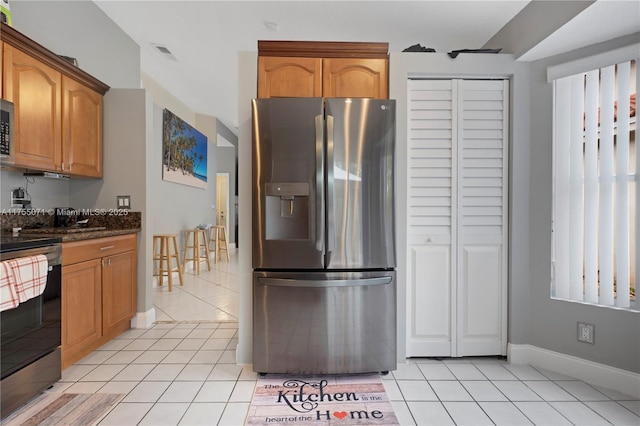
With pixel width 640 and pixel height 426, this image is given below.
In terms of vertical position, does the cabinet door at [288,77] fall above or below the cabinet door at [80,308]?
above

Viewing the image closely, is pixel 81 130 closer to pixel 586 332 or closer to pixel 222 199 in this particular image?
pixel 586 332

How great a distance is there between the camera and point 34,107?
2189 millimetres

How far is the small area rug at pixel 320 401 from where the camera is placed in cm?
167

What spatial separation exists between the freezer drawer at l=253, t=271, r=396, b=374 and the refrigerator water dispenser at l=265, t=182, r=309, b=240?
Answer: 0.26 metres

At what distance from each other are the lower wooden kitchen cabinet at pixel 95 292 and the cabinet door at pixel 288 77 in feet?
5.64

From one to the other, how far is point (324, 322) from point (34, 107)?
2512 mm

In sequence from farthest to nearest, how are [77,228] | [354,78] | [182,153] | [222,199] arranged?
[222,199] → [182,153] → [77,228] → [354,78]

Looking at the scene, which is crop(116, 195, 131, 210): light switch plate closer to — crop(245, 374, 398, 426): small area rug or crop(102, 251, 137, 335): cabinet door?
crop(102, 251, 137, 335): cabinet door

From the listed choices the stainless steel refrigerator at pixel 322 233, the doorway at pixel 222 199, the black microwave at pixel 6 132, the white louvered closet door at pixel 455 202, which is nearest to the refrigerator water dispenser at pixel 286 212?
the stainless steel refrigerator at pixel 322 233

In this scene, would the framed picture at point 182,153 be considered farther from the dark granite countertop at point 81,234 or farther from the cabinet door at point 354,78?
the cabinet door at point 354,78

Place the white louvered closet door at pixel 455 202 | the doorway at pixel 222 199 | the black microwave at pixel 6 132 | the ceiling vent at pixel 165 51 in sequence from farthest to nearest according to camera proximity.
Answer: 1. the doorway at pixel 222 199
2. the ceiling vent at pixel 165 51
3. the white louvered closet door at pixel 455 202
4. the black microwave at pixel 6 132

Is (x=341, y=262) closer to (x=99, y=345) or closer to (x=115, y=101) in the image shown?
(x=99, y=345)

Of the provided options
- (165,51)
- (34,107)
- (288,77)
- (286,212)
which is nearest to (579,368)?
(286,212)

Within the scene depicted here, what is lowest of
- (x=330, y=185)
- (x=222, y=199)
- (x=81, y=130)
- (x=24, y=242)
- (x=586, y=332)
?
(x=586, y=332)
